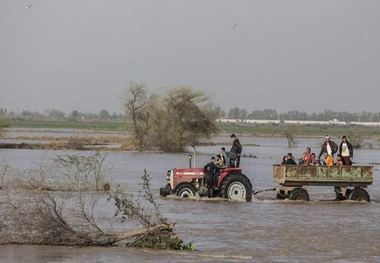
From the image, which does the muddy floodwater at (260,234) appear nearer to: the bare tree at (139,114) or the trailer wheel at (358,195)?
the trailer wheel at (358,195)

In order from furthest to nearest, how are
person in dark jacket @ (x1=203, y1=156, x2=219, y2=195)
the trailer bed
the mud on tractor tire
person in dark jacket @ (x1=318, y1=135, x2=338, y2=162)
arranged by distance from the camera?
person in dark jacket @ (x1=318, y1=135, x2=338, y2=162) → the trailer bed → the mud on tractor tire → person in dark jacket @ (x1=203, y1=156, x2=219, y2=195)

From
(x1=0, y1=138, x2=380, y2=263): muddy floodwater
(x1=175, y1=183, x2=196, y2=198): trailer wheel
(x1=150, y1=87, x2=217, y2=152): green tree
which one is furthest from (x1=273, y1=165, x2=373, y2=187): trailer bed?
(x1=150, y1=87, x2=217, y2=152): green tree

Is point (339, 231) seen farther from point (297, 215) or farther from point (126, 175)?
point (126, 175)

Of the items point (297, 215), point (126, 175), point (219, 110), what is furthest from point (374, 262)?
point (219, 110)

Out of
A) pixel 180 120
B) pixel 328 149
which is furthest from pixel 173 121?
pixel 328 149

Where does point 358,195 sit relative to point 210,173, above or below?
below

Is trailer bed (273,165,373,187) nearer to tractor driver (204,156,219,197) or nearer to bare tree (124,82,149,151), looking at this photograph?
tractor driver (204,156,219,197)

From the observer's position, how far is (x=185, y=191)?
26234 millimetres

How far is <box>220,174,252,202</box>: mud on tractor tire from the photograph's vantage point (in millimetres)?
25859

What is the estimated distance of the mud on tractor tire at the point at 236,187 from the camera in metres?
25.9

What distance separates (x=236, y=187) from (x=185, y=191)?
157 cm

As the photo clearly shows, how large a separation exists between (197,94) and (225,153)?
51.4 metres

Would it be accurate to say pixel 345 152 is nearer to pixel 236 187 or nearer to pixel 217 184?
pixel 236 187

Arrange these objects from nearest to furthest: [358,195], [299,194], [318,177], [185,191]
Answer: [185,191], [318,177], [299,194], [358,195]
